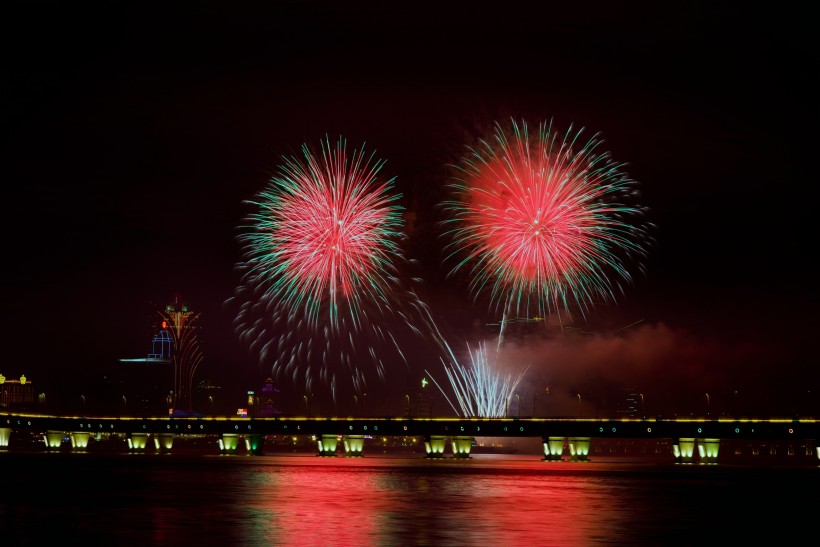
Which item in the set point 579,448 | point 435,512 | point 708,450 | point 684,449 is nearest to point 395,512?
point 435,512

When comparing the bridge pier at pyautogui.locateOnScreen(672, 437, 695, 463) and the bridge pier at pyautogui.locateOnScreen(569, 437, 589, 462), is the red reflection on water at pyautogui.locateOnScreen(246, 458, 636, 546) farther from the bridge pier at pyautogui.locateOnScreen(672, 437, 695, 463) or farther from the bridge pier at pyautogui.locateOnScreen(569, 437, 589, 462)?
the bridge pier at pyautogui.locateOnScreen(569, 437, 589, 462)

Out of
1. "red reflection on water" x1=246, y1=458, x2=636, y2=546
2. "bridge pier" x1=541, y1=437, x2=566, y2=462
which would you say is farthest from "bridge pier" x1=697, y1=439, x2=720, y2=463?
"red reflection on water" x1=246, y1=458, x2=636, y2=546

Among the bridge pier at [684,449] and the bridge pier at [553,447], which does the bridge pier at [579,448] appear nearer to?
the bridge pier at [553,447]

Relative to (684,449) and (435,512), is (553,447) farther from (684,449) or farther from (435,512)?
(435,512)

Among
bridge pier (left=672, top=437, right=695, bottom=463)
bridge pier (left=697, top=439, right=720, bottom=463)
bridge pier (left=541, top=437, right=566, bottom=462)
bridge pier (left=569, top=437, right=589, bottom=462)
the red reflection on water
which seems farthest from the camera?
bridge pier (left=541, top=437, right=566, bottom=462)

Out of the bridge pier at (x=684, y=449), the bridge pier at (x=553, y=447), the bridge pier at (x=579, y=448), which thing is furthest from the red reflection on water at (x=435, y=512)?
the bridge pier at (x=553, y=447)

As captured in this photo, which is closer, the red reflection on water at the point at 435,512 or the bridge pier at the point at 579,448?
the red reflection on water at the point at 435,512

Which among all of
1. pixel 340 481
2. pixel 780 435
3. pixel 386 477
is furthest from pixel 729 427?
pixel 340 481
